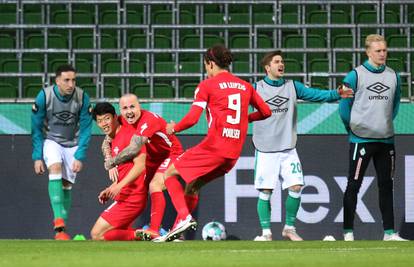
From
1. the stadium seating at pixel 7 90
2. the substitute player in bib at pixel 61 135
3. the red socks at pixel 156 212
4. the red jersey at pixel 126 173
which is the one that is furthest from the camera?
the stadium seating at pixel 7 90

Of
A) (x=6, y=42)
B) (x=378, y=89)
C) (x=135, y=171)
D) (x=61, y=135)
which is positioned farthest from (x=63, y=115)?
(x=6, y=42)

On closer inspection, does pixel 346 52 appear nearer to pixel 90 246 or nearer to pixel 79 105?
pixel 79 105

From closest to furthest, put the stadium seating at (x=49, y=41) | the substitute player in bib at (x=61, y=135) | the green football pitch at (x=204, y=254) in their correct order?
1. the green football pitch at (x=204, y=254)
2. the substitute player in bib at (x=61, y=135)
3. the stadium seating at (x=49, y=41)

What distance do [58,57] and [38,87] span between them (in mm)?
1358

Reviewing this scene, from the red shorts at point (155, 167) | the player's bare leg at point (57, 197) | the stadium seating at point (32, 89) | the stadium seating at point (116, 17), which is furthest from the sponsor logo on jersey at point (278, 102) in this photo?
the stadium seating at point (116, 17)

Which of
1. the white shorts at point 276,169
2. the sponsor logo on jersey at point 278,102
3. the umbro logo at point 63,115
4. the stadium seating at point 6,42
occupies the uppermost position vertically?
the stadium seating at point 6,42

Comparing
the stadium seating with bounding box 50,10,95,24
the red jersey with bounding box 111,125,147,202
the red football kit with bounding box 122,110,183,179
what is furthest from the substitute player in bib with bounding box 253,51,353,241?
the stadium seating with bounding box 50,10,95,24

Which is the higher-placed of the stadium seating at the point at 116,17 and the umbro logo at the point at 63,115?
the stadium seating at the point at 116,17

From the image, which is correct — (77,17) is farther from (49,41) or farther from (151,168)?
(151,168)

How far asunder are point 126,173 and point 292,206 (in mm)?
1808

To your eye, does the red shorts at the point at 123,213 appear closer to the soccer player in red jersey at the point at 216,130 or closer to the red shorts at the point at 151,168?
the red shorts at the point at 151,168

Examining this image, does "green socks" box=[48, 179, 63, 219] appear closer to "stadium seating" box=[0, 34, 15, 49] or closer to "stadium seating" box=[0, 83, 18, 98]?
"stadium seating" box=[0, 83, 18, 98]

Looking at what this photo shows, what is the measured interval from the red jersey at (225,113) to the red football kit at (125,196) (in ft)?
5.81

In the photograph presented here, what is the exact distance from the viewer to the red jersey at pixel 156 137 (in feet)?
34.4
